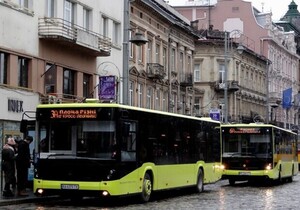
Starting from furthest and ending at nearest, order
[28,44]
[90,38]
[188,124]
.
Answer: [90,38]
[28,44]
[188,124]

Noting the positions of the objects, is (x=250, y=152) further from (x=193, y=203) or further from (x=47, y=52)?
(x=193, y=203)

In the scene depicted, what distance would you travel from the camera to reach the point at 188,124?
25.8 m

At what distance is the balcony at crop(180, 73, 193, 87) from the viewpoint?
5512cm

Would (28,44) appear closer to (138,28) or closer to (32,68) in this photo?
(32,68)

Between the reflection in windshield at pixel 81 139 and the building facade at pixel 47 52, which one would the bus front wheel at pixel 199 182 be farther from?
the reflection in windshield at pixel 81 139

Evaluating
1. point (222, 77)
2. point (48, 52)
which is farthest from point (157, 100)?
point (222, 77)

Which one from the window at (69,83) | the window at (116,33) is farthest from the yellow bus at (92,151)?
the window at (116,33)

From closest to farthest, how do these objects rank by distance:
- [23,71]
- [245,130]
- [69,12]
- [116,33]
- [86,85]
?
[23,71], [245,130], [69,12], [86,85], [116,33]

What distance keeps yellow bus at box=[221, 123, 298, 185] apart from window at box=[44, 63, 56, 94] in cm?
824

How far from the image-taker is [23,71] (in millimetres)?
31062

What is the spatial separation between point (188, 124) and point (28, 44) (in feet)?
29.9

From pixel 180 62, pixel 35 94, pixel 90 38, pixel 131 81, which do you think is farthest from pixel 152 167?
pixel 180 62

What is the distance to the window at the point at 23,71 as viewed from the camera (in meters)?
30.7

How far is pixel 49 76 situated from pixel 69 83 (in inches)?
135
